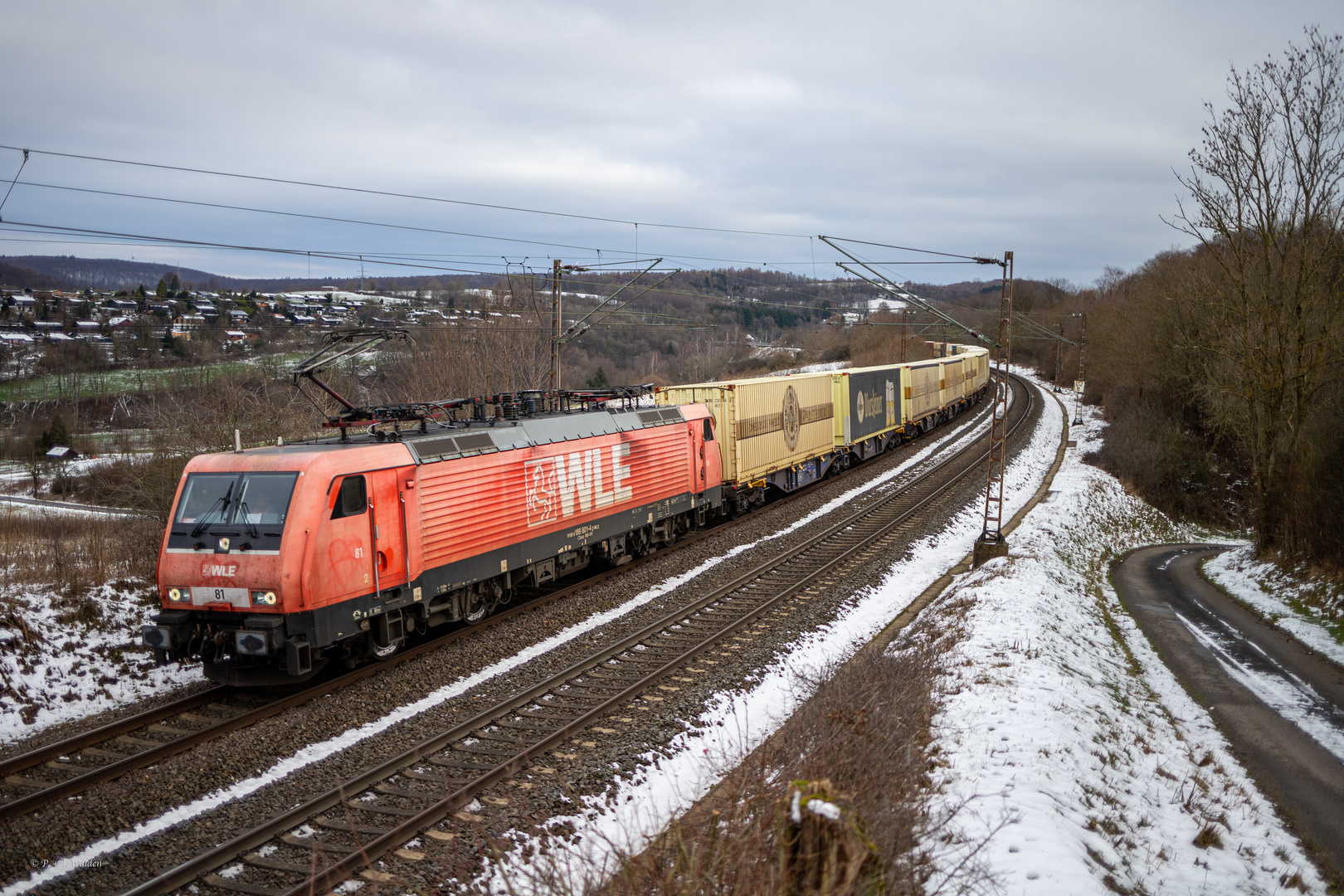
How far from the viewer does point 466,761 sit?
339 inches

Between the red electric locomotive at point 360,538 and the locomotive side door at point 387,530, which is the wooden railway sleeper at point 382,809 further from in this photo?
the locomotive side door at point 387,530

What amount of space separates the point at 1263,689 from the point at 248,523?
16.3m

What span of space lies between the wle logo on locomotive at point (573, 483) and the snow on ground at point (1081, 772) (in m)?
6.80

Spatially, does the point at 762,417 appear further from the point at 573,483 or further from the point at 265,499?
the point at 265,499

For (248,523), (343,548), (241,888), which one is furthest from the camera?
(343,548)

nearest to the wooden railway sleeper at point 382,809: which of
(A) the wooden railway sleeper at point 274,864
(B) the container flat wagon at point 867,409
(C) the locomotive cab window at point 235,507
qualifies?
(A) the wooden railway sleeper at point 274,864

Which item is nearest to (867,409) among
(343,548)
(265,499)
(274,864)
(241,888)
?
(343,548)

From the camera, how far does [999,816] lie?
6949 millimetres

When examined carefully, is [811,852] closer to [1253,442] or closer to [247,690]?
[247,690]

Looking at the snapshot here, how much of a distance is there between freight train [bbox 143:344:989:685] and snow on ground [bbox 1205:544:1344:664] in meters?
13.2

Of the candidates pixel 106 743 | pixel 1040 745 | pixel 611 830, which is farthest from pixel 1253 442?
pixel 106 743

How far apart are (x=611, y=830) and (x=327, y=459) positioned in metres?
5.75

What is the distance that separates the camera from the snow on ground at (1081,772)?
6.69 metres

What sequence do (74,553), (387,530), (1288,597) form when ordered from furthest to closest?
(1288,597) → (74,553) → (387,530)
